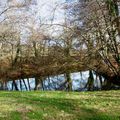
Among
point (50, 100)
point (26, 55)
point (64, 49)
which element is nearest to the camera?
point (50, 100)

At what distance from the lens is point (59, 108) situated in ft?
38.2

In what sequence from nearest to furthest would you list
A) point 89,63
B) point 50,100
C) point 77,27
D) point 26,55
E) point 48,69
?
point 50,100, point 77,27, point 89,63, point 48,69, point 26,55

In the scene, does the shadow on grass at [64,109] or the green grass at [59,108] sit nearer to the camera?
the green grass at [59,108]

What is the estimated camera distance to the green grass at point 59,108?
10750mm

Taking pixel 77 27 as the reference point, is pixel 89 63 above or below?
below

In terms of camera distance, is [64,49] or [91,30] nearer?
[91,30]

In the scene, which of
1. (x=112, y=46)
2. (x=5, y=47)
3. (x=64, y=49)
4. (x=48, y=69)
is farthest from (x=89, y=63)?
(x=5, y=47)

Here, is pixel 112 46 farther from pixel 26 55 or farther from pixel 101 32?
pixel 26 55

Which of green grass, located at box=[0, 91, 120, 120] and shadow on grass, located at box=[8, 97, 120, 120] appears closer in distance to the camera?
green grass, located at box=[0, 91, 120, 120]

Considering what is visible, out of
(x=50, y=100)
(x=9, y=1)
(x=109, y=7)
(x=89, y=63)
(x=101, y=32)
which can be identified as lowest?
(x=50, y=100)

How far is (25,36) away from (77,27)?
1665 cm

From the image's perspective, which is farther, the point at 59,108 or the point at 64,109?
the point at 59,108

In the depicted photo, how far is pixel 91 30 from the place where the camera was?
2459 centimetres

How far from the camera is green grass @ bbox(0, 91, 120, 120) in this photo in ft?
35.3
